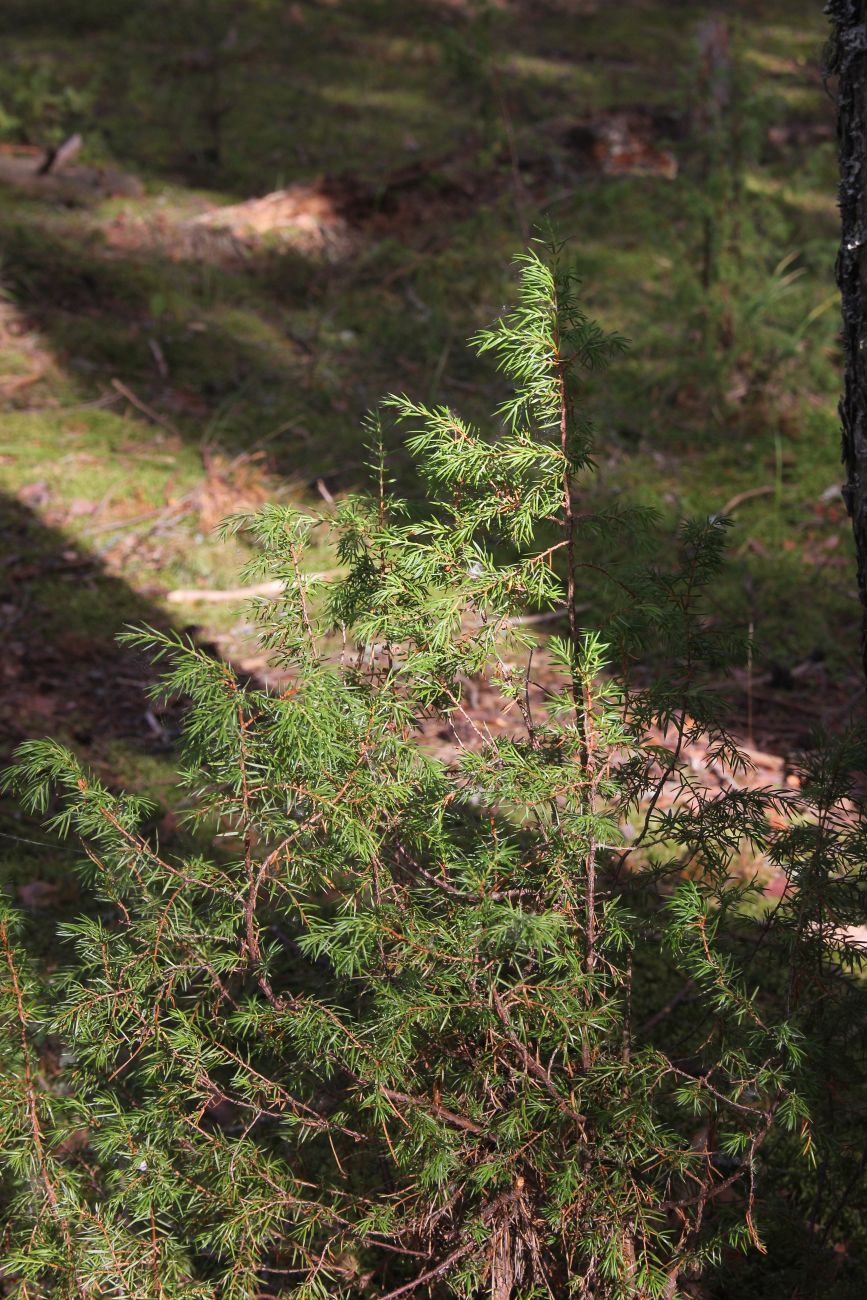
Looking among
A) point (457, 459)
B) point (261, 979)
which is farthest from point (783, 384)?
point (261, 979)

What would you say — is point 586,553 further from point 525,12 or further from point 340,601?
point 525,12

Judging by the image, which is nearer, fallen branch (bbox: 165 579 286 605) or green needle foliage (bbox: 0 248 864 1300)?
green needle foliage (bbox: 0 248 864 1300)

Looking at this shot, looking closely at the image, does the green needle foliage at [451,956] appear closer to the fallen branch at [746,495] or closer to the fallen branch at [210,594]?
the fallen branch at [210,594]

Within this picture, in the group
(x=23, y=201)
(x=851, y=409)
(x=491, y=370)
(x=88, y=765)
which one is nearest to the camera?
(x=851, y=409)

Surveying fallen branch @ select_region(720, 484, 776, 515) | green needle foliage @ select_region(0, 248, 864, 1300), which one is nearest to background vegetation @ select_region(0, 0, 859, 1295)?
fallen branch @ select_region(720, 484, 776, 515)

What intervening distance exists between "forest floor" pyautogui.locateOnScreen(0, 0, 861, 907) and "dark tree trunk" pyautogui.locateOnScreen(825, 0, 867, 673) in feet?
4.91

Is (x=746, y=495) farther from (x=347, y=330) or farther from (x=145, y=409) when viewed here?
(x=145, y=409)

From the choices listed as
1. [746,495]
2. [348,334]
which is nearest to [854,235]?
[746,495]

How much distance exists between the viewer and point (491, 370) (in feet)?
21.6

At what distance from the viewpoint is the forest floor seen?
15.6ft

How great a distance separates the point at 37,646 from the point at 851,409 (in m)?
3.45

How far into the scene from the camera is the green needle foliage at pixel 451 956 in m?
1.86

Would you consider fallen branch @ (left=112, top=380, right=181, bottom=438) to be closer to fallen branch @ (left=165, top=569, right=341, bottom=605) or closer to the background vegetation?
the background vegetation

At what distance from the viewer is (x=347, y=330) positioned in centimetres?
707
